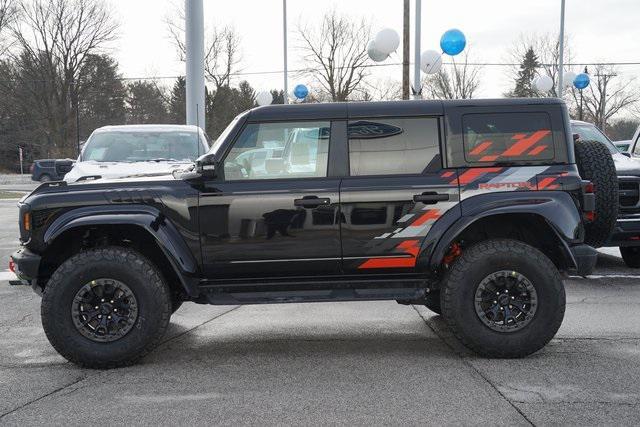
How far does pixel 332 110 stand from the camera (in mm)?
5344

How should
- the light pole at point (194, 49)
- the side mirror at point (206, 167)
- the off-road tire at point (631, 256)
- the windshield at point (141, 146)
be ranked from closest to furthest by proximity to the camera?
the side mirror at point (206, 167) → the off-road tire at point (631, 256) → the windshield at point (141, 146) → the light pole at point (194, 49)

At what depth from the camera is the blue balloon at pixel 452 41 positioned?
1670 cm

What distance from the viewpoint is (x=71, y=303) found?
505 centimetres

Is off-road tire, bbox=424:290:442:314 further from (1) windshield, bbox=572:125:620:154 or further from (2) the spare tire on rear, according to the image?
(1) windshield, bbox=572:125:620:154

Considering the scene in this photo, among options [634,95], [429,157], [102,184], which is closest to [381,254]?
[429,157]

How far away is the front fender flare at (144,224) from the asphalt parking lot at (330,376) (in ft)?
2.58

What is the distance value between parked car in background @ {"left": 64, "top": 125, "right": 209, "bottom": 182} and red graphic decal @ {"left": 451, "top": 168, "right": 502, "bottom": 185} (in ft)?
15.9

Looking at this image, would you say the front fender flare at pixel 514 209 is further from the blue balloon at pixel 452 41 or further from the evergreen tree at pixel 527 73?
the evergreen tree at pixel 527 73

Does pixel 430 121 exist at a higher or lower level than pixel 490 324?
A: higher

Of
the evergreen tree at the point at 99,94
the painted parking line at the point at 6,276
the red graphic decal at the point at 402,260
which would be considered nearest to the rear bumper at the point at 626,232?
the red graphic decal at the point at 402,260

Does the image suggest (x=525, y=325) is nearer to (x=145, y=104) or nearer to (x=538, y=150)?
(x=538, y=150)

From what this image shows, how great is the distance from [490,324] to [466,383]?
0.69 m

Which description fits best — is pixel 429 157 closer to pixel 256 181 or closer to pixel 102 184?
pixel 256 181

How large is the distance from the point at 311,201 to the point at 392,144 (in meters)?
0.76
